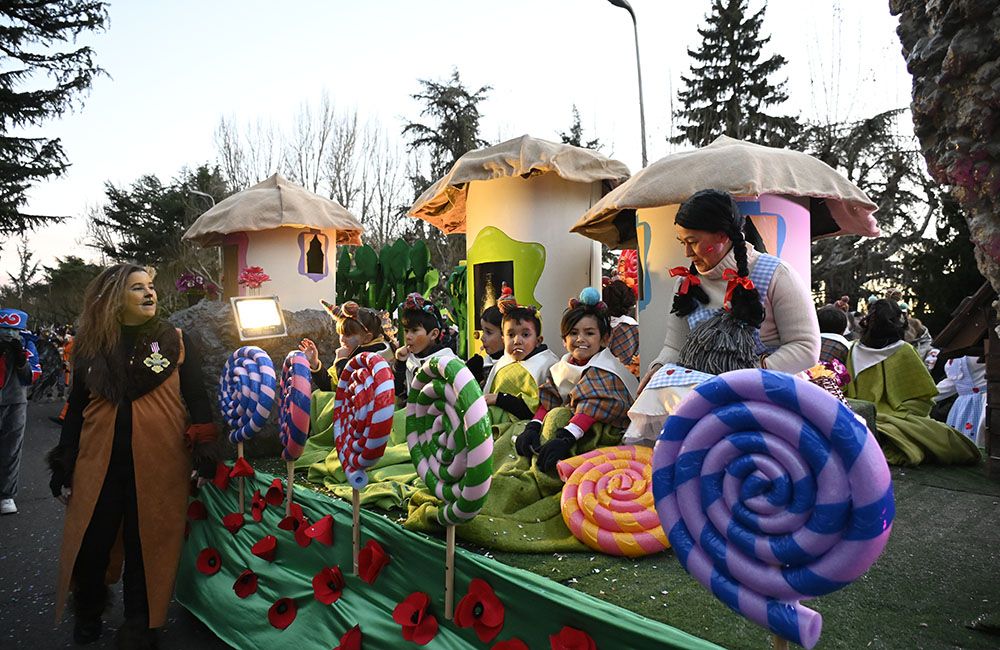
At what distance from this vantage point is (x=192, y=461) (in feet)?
11.2

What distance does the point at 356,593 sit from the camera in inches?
102

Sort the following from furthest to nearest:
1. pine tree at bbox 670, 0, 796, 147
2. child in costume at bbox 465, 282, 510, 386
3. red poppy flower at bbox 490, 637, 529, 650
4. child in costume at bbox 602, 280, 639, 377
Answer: pine tree at bbox 670, 0, 796, 147, child in costume at bbox 602, 280, 639, 377, child in costume at bbox 465, 282, 510, 386, red poppy flower at bbox 490, 637, 529, 650

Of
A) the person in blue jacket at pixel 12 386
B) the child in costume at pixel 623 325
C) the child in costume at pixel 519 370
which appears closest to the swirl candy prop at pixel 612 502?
the child in costume at pixel 519 370

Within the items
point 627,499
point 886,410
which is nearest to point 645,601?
point 627,499

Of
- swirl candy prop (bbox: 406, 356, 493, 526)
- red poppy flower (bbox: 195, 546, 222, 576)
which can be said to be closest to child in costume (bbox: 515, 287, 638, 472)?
swirl candy prop (bbox: 406, 356, 493, 526)

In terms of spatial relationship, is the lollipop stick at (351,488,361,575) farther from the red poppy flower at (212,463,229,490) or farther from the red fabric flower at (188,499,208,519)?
the red fabric flower at (188,499,208,519)

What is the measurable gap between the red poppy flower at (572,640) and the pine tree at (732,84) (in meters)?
19.7

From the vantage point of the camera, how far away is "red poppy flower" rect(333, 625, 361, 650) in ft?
8.00

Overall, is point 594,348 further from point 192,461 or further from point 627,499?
point 192,461

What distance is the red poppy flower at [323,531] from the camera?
276 cm

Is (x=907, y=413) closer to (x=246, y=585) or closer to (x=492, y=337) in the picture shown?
(x=492, y=337)

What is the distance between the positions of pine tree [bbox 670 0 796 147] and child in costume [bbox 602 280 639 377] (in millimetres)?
14909

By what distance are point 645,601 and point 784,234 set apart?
315 cm

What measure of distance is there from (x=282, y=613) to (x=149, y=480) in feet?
2.99
